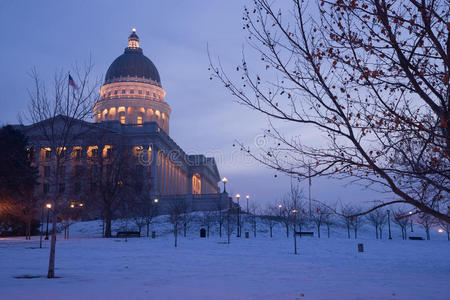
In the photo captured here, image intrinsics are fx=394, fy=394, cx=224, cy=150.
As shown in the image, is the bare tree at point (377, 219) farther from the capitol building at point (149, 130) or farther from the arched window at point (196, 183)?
the arched window at point (196, 183)

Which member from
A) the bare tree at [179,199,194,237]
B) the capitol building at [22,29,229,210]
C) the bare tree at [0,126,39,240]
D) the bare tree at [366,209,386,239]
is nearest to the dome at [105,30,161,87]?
the capitol building at [22,29,229,210]

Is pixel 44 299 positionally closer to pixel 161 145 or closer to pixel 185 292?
pixel 185 292

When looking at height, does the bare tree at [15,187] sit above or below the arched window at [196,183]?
below

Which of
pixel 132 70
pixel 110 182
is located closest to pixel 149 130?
pixel 132 70

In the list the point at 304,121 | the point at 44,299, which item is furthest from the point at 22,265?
the point at 304,121

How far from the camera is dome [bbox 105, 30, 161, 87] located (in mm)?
106000

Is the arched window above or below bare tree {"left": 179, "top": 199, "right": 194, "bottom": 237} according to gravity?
above

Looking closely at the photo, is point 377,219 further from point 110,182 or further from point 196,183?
point 196,183

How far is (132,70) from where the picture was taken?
107 m

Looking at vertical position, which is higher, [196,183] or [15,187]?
[196,183]

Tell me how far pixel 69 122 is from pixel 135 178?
3246 centimetres

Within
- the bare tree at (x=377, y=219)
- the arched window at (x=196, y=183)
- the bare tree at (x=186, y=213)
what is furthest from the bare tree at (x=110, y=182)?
the arched window at (x=196, y=183)

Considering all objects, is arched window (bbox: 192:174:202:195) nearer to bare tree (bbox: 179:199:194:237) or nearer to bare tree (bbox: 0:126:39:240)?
bare tree (bbox: 179:199:194:237)

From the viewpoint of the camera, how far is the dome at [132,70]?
106m
